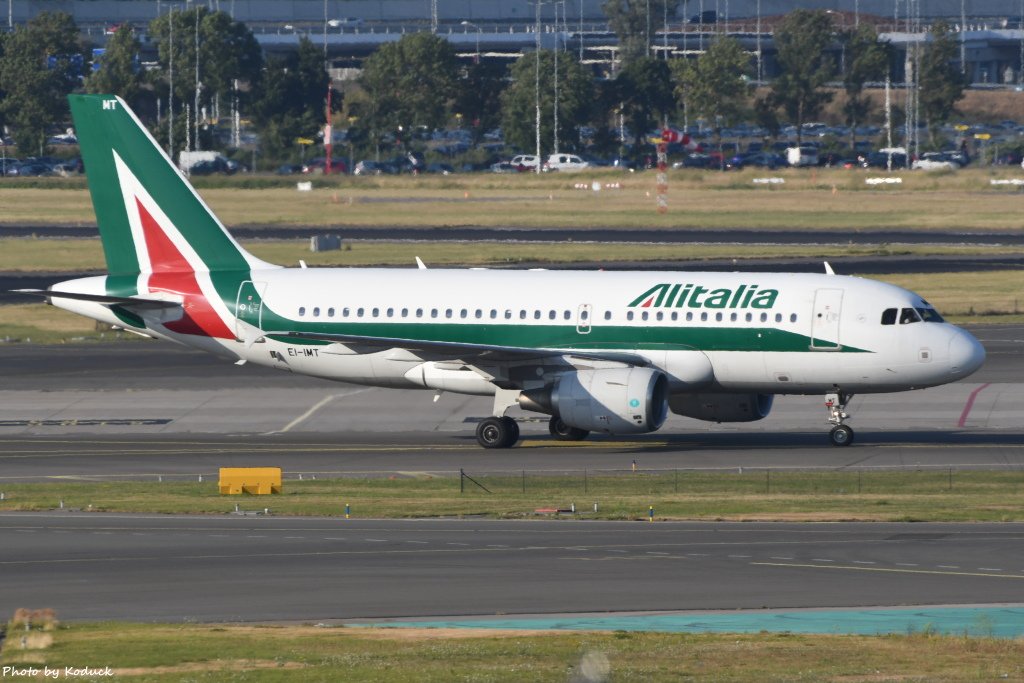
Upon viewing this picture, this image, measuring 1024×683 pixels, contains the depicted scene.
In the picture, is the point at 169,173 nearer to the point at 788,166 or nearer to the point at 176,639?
the point at 176,639

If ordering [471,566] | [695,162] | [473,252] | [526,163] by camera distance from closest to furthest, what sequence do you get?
[471,566] < [473,252] < [526,163] < [695,162]

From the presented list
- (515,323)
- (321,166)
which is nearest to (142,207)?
(515,323)

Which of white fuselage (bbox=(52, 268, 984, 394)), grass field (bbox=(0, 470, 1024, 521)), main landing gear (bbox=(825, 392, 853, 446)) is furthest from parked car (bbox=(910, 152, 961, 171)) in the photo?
grass field (bbox=(0, 470, 1024, 521))

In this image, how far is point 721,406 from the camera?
4616cm

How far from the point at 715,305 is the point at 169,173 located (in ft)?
55.8

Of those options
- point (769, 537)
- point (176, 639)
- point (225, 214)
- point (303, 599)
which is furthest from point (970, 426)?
point (225, 214)

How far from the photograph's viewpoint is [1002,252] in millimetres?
97875

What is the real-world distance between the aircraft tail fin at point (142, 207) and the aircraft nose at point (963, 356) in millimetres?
20301

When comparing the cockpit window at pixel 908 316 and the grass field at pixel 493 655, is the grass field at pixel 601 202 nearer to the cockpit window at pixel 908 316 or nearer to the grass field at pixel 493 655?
the cockpit window at pixel 908 316

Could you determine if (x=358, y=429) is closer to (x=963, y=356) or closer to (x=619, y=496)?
(x=619, y=496)

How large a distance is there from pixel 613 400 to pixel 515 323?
4.38m

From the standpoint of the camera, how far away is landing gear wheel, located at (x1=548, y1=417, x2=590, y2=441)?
1866 inches

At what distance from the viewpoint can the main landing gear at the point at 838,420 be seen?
148 feet

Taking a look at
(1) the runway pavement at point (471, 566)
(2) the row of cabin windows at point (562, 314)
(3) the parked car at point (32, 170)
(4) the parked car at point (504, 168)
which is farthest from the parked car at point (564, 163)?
(1) the runway pavement at point (471, 566)
